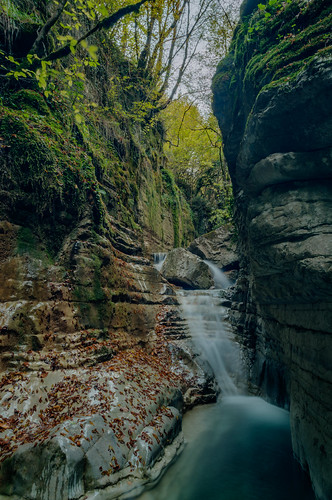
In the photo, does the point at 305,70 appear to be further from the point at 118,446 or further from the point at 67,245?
the point at 118,446

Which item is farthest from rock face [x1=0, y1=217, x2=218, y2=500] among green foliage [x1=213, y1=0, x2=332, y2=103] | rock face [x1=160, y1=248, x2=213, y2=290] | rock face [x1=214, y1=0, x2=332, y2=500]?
green foliage [x1=213, y1=0, x2=332, y2=103]

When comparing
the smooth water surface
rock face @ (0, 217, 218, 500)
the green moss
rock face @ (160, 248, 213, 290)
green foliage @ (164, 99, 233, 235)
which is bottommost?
the smooth water surface

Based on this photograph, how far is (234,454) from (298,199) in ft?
16.8

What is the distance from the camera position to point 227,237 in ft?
58.9

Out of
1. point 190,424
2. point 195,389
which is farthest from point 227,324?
point 190,424

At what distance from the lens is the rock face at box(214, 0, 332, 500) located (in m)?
3.82

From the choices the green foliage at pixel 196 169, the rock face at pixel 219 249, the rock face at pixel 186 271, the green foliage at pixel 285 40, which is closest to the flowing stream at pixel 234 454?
the rock face at pixel 186 271

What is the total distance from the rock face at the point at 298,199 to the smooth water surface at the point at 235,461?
0.51 m

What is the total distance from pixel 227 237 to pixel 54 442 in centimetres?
1604

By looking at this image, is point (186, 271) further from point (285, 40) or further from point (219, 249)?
point (285, 40)

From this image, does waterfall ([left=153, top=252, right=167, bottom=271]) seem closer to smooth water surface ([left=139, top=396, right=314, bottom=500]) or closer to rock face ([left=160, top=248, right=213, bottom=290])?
rock face ([left=160, top=248, right=213, bottom=290])

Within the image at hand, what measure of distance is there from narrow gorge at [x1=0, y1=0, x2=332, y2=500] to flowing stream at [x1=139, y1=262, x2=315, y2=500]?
1.4 inches

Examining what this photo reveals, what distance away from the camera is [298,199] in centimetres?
449

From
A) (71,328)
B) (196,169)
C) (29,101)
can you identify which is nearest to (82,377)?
(71,328)
